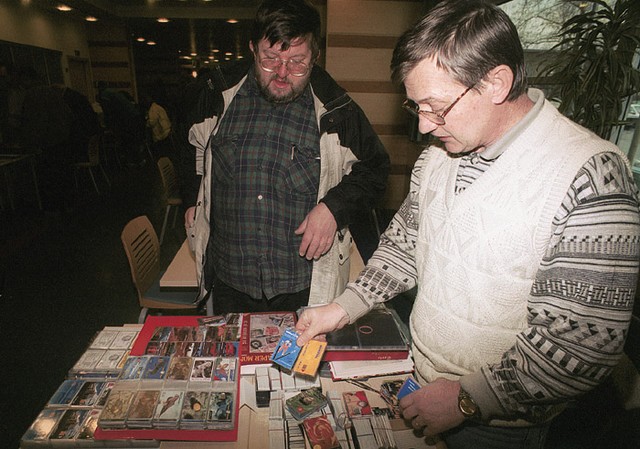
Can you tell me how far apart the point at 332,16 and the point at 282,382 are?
194 inches

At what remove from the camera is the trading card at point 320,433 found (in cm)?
100

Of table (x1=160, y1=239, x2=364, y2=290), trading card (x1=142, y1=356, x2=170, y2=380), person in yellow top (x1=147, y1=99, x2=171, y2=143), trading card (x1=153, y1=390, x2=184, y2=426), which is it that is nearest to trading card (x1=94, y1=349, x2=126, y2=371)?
trading card (x1=142, y1=356, x2=170, y2=380)

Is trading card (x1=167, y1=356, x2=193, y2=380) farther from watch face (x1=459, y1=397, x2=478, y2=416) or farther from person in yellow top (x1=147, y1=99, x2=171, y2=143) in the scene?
person in yellow top (x1=147, y1=99, x2=171, y2=143)

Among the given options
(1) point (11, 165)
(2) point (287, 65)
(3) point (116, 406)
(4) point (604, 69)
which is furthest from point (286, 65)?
(1) point (11, 165)

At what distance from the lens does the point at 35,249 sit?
441 cm

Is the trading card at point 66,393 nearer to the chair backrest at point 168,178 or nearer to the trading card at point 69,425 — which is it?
the trading card at point 69,425

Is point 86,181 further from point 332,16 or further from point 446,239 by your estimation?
point 446,239

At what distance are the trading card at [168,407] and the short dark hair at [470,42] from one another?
1.10 meters

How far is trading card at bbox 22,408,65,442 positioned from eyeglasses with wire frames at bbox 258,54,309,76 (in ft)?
4.58

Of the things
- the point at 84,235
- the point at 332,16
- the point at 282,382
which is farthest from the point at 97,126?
the point at 282,382

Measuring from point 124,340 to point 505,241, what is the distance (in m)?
1.30

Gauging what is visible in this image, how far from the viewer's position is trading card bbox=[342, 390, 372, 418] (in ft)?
3.64

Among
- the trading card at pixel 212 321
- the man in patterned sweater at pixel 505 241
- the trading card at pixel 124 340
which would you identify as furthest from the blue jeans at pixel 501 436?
the trading card at pixel 124 340

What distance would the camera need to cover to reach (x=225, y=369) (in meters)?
1.21
